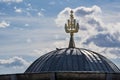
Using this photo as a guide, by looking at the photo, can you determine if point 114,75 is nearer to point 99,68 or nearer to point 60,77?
point 60,77

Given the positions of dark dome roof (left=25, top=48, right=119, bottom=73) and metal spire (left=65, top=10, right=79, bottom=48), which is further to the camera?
metal spire (left=65, top=10, right=79, bottom=48)

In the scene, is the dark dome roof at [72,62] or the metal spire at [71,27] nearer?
the dark dome roof at [72,62]

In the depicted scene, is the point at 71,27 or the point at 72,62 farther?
the point at 71,27

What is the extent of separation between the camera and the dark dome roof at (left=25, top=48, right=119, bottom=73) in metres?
46.3

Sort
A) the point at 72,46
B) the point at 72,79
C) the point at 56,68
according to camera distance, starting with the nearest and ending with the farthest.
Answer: the point at 72,79, the point at 56,68, the point at 72,46

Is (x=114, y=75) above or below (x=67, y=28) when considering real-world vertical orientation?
below

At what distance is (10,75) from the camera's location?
4122cm

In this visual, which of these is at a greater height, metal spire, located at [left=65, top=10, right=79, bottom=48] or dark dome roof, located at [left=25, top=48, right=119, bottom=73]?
metal spire, located at [left=65, top=10, right=79, bottom=48]

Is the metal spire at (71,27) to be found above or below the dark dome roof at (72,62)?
above

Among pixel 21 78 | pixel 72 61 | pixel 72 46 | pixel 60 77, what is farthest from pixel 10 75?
pixel 72 46

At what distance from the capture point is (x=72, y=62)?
1838 inches

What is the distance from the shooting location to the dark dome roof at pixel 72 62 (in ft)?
152

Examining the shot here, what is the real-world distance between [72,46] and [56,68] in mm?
6514

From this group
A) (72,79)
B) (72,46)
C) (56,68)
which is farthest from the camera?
(72,46)
